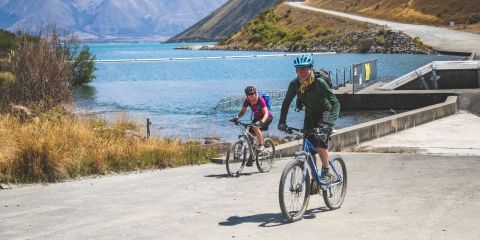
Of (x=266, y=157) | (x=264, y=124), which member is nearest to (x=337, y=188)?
(x=264, y=124)

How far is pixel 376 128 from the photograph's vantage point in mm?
19625

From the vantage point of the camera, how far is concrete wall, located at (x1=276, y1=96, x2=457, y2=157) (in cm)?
1716

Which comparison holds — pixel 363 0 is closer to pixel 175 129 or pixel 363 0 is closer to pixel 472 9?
pixel 472 9

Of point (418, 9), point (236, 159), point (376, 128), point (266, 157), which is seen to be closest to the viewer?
point (236, 159)

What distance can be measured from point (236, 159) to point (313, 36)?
393 ft

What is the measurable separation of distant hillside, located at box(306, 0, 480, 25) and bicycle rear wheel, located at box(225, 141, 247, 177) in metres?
97.0

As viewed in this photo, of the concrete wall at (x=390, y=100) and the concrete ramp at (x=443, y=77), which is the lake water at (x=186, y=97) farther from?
the concrete ramp at (x=443, y=77)

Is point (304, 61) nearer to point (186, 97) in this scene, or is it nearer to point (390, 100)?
point (390, 100)

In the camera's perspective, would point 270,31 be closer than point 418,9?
No

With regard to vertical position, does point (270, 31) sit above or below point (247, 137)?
above

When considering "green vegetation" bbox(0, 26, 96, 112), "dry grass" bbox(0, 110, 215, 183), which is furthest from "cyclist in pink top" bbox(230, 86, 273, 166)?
"green vegetation" bbox(0, 26, 96, 112)

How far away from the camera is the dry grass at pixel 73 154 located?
12695mm

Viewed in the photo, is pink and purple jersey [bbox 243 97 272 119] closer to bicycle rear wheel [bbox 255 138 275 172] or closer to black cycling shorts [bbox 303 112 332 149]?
bicycle rear wheel [bbox 255 138 275 172]

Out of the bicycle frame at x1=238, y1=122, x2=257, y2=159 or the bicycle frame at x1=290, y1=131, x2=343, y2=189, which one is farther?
the bicycle frame at x1=238, y1=122, x2=257, y2=159
